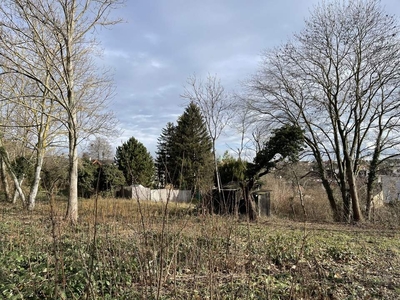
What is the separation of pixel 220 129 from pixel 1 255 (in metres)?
16.9

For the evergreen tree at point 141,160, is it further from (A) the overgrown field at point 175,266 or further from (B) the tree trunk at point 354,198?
(A) the overgrown field at point 175,266

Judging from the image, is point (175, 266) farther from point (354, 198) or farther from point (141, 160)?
point (141, 160)

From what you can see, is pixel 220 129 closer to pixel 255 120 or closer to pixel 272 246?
pixel 255 120

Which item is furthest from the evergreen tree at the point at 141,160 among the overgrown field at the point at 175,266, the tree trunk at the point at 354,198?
the overgrown field at the point at 175,266

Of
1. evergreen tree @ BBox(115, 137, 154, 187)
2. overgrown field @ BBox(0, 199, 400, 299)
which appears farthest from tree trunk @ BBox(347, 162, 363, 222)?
evergreen tree @ BBox(115, 137, 154, 187)

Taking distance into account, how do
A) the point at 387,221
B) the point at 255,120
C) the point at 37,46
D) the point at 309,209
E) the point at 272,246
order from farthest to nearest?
the point at 255,120
the point at 309,209
the point at 387,221
the point at 37,46
the point at 272,246

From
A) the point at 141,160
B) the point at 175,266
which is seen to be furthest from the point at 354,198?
the point at 141,160

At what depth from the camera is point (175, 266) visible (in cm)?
319

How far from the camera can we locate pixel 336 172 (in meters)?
15.4

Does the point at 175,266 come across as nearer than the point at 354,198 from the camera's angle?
Yes

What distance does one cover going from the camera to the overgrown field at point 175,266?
2963mm

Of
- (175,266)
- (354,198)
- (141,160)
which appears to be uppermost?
(141,160)

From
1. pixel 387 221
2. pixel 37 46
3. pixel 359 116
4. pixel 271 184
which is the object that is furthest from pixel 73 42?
pixel 271 184

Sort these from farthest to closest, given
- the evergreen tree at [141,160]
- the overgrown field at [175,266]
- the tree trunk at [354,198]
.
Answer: the evergreen tree at [141,160] → the tree trunk at [354,198] → the overgrown field at [175,266]
